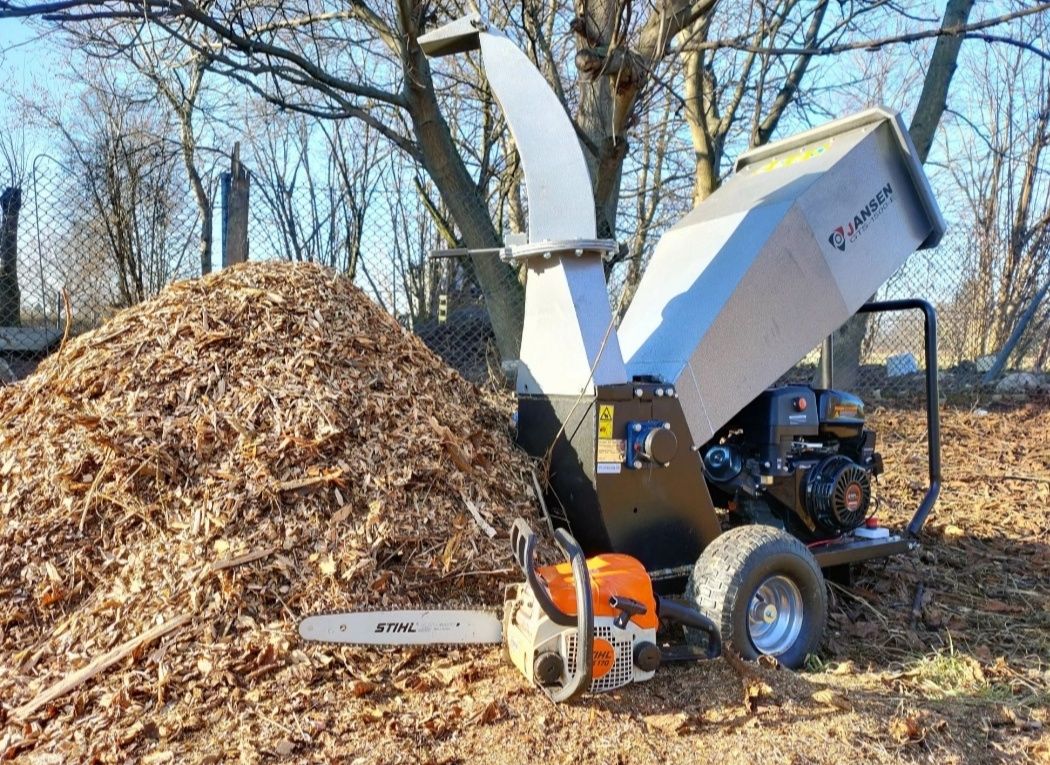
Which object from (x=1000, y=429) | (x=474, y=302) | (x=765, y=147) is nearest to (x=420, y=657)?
(x=765, y=147)

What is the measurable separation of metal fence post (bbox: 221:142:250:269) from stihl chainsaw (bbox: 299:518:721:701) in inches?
141

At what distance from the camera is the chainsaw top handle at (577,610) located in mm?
2688

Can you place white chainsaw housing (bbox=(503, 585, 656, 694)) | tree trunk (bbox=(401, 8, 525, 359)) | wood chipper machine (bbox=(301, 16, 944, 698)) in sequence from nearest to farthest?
white chainsaw housing (bbox=(503, 585, 656, 694)) < wood chipper machine (bbox=(301, 16, 944, 698)) < tree trunk (bbox=(401, 8, 525, 359))

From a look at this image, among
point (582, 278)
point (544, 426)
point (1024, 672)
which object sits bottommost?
point (1024, 672)

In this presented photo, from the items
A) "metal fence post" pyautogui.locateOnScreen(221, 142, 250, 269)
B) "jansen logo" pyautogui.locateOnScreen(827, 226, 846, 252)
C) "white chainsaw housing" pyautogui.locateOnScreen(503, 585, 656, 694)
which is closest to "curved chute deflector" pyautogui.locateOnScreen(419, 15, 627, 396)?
"white chainsaw housing" pyautogui.locateOnScreen(503, 585, 656, 694)

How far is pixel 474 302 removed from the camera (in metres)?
7.73

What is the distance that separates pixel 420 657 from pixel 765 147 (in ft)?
10.7

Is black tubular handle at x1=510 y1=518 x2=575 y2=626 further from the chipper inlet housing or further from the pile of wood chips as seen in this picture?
the chipper inlet housing

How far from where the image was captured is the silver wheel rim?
3467mm

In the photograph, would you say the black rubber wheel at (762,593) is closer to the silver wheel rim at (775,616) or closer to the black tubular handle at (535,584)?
the silver wheel rim at (775,616)

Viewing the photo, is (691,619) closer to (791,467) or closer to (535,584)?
(535,584)

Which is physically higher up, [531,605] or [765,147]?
[765,147]

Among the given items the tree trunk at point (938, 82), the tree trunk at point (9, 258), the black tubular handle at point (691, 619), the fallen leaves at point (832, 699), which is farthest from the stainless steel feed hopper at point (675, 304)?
the tree trunk at point (938, 82)

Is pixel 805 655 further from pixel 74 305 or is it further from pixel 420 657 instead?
pixel 74 305
